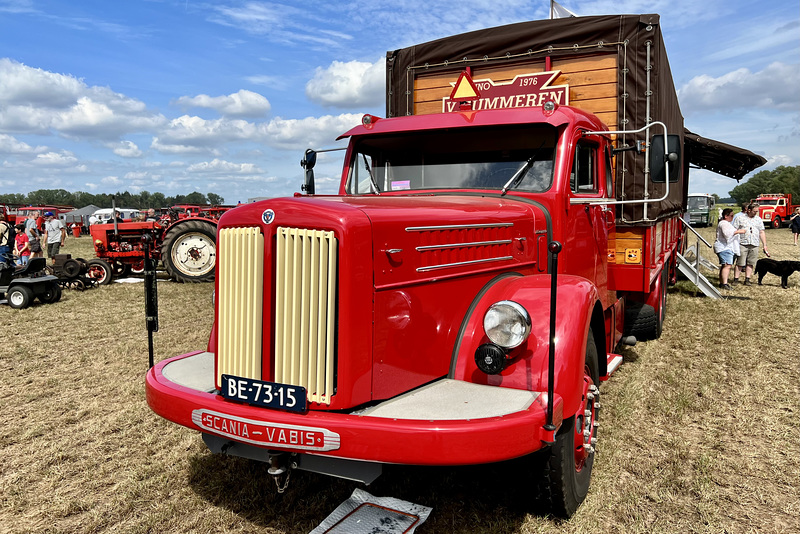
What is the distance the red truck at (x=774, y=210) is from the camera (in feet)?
106

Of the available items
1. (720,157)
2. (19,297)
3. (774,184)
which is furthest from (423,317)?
(774,184)

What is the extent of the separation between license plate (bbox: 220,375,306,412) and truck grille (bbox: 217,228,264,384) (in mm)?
67

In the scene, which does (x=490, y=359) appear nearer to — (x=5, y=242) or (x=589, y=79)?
(x=589, y=79)

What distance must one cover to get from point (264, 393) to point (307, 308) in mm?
443

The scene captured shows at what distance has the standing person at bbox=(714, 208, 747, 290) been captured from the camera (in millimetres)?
10398

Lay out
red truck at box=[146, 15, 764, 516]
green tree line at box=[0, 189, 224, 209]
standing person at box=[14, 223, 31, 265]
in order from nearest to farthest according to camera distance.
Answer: red truck at box=[146, 15, 764, 516], standing person at box=[14, 223, 31, 265], green tree line at box=[0, 189, 224, 209]

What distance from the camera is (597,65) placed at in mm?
4941

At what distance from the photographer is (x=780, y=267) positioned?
1045cm

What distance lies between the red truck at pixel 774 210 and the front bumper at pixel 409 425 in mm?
35832

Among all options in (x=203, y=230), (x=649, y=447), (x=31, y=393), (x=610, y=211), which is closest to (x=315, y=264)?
(x=649, y=447)

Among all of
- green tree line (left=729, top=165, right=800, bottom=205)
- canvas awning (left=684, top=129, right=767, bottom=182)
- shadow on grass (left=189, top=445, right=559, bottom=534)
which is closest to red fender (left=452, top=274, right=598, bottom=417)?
shadow on grass (left=189, top=445, right=559, bottom=534)

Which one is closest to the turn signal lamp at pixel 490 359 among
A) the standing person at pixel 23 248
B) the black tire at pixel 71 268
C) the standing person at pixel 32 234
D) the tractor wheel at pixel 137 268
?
the black tire at pixel 71 268

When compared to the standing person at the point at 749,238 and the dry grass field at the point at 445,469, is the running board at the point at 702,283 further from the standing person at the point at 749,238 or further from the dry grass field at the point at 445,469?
the dry grass field at the point at 445,469

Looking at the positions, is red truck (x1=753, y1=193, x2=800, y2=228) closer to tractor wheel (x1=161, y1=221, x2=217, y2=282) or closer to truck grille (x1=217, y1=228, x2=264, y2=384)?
tractor wheel (x1=161, y1=221, x2=217, y2=282)
